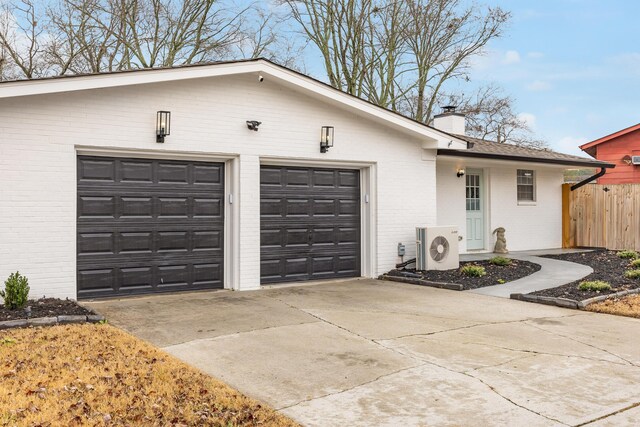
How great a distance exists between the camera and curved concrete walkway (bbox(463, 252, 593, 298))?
897 cm

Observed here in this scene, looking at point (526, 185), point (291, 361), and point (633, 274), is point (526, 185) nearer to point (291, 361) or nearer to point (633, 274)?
point (633, 274)

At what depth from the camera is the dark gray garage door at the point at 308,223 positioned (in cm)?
964

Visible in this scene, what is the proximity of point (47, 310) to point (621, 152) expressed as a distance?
2040cm

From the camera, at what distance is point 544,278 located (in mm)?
10000

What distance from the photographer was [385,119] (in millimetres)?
10328

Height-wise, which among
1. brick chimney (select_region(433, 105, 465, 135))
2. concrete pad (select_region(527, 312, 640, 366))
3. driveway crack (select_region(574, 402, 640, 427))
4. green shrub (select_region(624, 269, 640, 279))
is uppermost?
brick chimney (select_region(433, 105, 465, 135))

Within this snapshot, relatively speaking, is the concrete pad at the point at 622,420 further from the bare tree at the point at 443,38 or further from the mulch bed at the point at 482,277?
the bare tree at the point at 443,38

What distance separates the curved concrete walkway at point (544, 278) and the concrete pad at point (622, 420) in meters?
4.86

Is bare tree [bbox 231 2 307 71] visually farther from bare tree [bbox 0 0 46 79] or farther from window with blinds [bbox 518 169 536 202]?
window with blinds [bbox 518 169 536 202]

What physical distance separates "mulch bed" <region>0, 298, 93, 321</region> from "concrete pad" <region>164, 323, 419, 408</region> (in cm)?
210

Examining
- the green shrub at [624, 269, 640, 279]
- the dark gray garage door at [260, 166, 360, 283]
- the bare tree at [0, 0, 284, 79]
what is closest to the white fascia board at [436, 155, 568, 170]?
the dark gray garage door at [260, 166, 360, 283]

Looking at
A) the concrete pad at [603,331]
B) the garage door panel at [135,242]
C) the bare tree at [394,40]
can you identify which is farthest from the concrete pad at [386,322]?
the bare tree at [394,40]

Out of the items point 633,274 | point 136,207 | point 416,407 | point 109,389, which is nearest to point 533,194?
point 633,274

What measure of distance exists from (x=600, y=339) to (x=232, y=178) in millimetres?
6046
